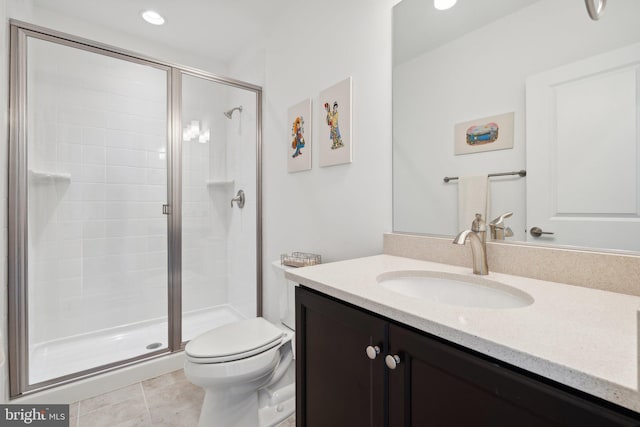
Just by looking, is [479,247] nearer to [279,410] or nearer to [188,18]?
[279,410]

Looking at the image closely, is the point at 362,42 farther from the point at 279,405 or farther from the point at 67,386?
the point at 67,386

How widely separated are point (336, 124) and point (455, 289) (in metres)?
1.02

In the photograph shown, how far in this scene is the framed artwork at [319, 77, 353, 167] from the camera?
4.89 feet

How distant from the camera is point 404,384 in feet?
2.05

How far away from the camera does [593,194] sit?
0.79 m

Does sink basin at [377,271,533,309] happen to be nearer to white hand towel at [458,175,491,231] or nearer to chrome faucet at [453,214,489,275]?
chrome faucet at [453,214,489,275]

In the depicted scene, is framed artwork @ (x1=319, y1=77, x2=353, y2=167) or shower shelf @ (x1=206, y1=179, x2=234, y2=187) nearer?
framed artwork @ (x1=319, y1=77, x2=353, y2=167)

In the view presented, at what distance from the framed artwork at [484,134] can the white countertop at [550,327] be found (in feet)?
1.49

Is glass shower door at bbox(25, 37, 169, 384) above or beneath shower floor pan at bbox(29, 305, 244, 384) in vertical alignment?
above

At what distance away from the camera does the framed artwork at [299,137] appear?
1.78m

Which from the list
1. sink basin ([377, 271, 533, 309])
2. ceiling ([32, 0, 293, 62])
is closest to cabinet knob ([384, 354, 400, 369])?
sink basin ([377, 271, 533, 309])

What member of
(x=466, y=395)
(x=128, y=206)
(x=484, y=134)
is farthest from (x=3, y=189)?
(x=484, y=134)

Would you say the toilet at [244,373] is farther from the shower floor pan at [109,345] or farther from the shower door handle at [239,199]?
the shower door handle at [239,199]

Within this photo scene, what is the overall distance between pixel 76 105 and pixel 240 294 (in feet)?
5.91
